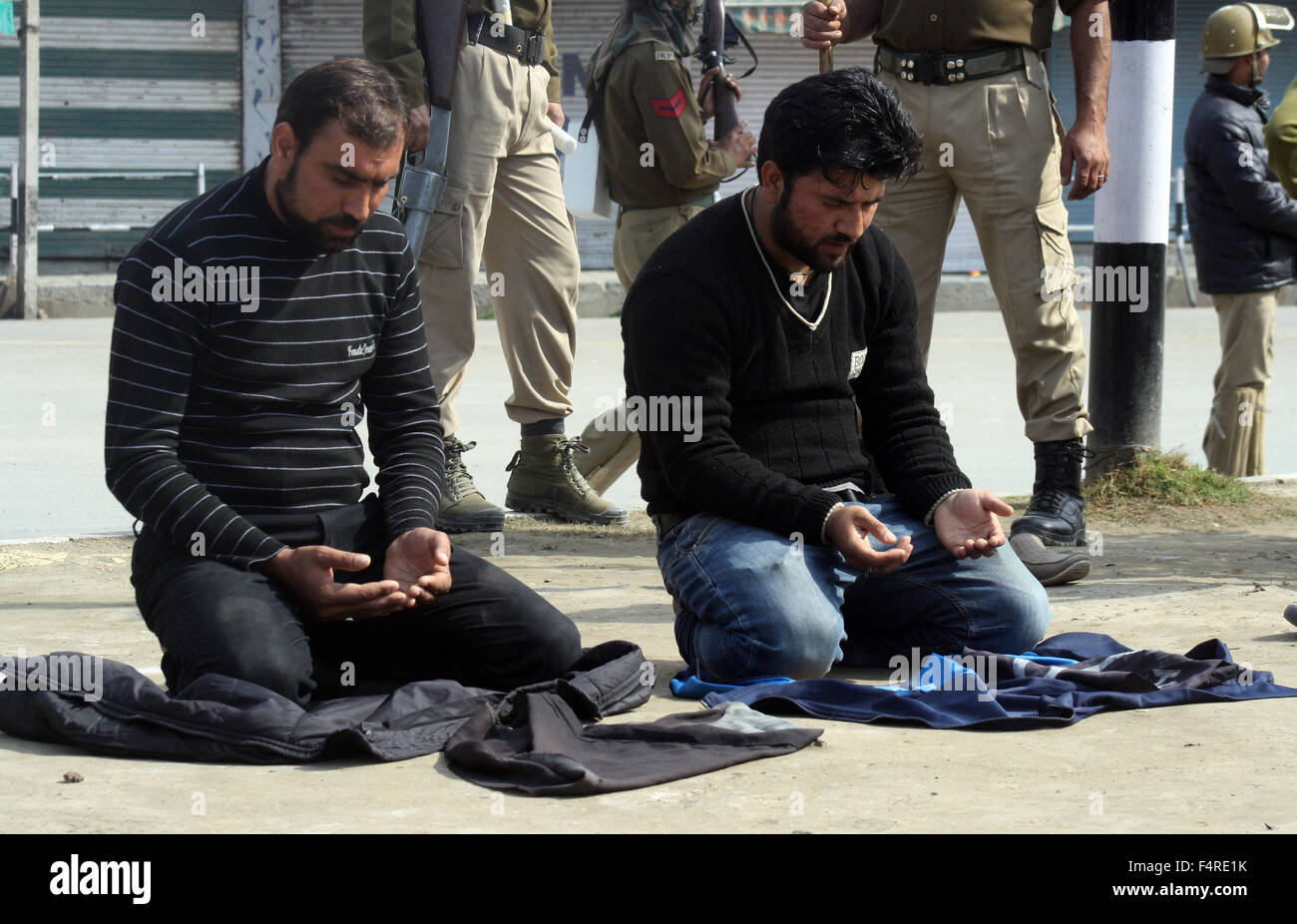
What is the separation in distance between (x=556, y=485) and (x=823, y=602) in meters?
2.24

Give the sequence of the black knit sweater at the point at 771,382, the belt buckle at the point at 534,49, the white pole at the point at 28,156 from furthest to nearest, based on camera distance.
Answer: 1. the white pole at the point at 28,156
2. the belt buckle at the point at 534,49
3. the black knit sweater at the point at 771,382

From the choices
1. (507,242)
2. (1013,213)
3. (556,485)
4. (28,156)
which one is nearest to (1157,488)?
(1013,213)

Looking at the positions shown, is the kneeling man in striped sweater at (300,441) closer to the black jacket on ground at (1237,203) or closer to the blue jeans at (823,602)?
the blue jeans at (823,602)

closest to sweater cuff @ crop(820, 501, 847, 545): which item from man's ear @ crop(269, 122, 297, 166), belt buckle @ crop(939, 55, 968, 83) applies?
man's ear @ crop(269, 122, 297, 166)

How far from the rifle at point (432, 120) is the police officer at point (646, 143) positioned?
2.74ft

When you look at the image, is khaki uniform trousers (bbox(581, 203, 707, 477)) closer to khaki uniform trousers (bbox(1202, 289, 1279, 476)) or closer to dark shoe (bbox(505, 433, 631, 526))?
dark shoe (bbox(505, 433, 631, 526))

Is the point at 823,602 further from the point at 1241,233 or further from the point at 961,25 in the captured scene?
the point at 1241,233

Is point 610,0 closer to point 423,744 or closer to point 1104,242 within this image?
point 1104,242

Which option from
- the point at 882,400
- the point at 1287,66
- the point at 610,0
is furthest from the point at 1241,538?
the point at 1287,66

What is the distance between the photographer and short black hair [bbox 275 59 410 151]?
11.1 ft

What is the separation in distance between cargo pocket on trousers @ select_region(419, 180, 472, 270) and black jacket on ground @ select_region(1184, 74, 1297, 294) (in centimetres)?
341

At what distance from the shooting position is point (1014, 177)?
5.20 meters

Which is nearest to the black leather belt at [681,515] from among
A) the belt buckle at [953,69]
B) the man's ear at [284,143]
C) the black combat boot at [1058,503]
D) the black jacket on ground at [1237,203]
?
the black combat boot at [1058,503]

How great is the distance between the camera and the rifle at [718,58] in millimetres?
6480
